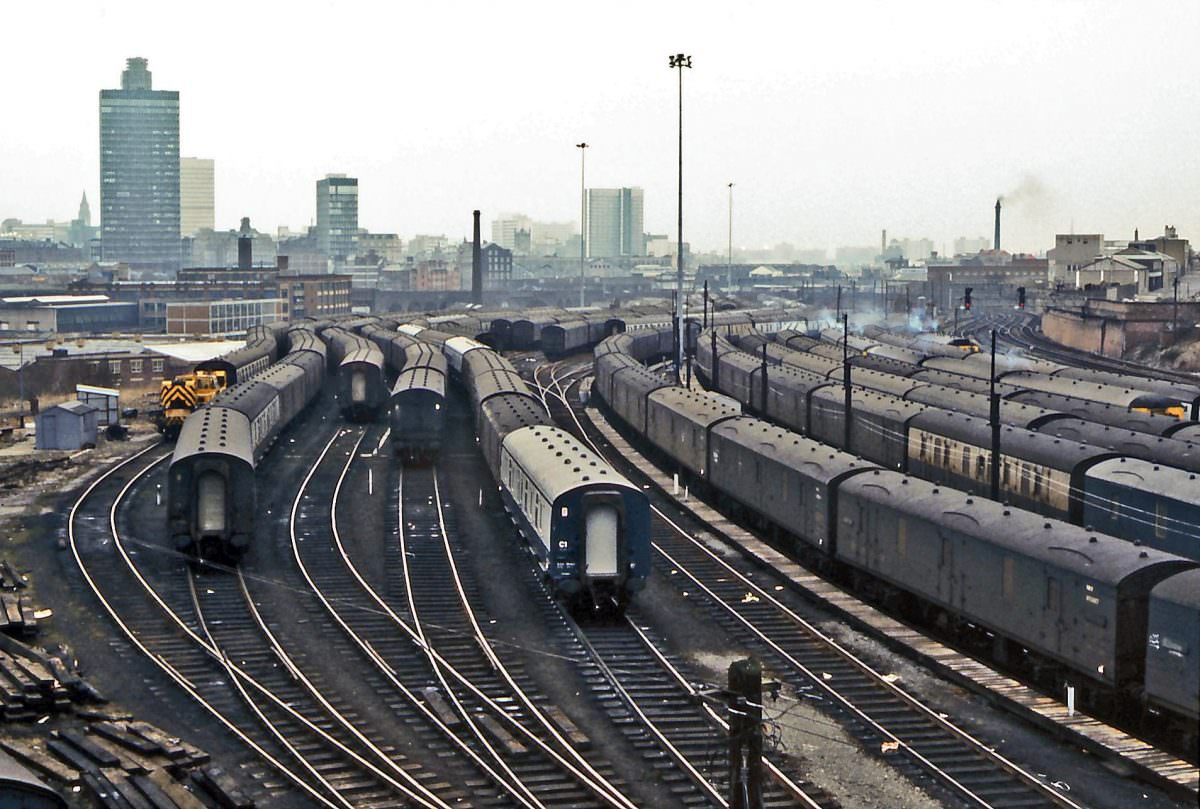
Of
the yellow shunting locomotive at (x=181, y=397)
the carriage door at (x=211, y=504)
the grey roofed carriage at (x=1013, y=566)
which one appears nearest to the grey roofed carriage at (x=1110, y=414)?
the grey roofed carriage at (x=1013, y=566)

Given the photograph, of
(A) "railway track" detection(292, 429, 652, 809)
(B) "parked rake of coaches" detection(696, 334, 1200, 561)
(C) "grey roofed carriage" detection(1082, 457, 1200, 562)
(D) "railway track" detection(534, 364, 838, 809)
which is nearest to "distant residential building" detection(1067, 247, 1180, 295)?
(B) "parked rake of coaches" detection(696, 334, 1200, 561)

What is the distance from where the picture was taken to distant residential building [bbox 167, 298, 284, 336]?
134 metres

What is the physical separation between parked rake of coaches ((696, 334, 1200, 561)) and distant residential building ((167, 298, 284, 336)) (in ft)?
291

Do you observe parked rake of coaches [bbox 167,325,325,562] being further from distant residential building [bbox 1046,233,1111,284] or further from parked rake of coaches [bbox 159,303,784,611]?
distant residential building [bbox 1046,233,1111,284]

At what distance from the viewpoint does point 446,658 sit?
28.1 metres

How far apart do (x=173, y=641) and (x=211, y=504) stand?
22.9 ft

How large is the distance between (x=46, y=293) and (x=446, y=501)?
153446mm

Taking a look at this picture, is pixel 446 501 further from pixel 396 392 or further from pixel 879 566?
pixel 879 566

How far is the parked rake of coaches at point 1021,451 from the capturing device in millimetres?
30359

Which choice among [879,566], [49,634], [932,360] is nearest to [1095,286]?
[932,360]

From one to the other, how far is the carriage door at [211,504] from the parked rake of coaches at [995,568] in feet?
48.7

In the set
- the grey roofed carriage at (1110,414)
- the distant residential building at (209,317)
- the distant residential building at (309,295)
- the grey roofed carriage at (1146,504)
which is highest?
the distant residential building at (309,295)

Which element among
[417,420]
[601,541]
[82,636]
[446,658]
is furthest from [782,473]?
[417,420]

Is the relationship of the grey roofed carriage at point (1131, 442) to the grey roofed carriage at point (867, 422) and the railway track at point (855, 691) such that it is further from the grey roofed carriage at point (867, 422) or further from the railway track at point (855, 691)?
the railway track at point (855, 691)
